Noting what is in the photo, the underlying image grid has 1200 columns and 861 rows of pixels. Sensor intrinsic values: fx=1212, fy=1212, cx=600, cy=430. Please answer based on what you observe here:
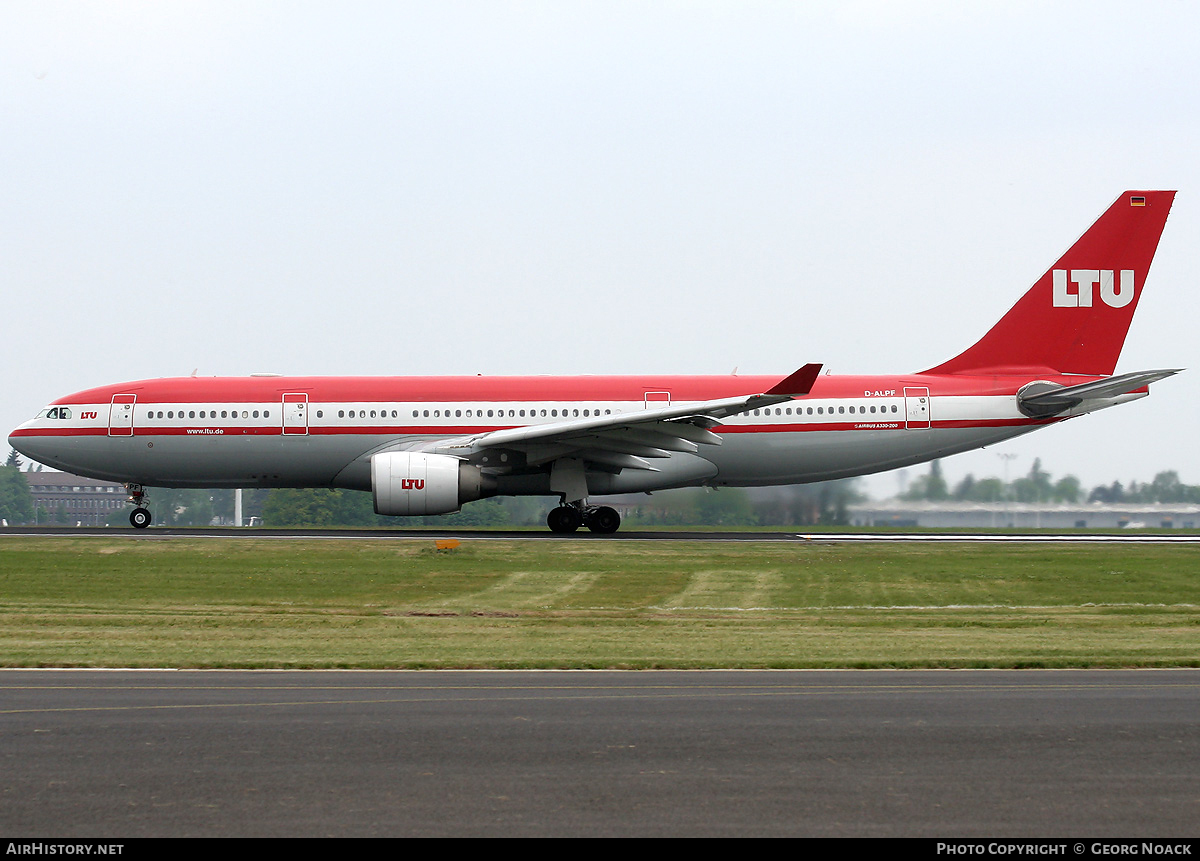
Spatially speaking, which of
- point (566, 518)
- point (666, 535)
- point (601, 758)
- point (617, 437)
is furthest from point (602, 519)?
point (601, 758)

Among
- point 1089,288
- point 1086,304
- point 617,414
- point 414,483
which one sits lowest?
point 414,483

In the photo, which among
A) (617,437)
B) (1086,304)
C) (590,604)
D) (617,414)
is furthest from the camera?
(1086,304)

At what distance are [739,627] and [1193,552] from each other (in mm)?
14556

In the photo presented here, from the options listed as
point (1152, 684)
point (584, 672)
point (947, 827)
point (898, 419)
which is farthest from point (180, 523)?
point (947, 827)

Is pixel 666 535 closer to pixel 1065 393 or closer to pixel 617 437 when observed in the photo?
pixel 617 437

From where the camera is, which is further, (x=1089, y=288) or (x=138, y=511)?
(x=138, y=511)

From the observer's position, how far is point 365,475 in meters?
30.7

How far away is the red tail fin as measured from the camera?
31625mm

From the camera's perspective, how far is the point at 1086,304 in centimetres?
3175

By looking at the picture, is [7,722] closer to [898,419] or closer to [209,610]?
[209,610]

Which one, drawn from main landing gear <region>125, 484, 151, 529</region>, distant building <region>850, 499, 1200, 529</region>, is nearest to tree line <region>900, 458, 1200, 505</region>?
distant building <region>850, 499, 1200, 529</region>

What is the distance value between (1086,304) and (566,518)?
14.7 m

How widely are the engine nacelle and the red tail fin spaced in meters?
12.9

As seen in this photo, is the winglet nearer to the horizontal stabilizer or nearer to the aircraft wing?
the aircraft wing
